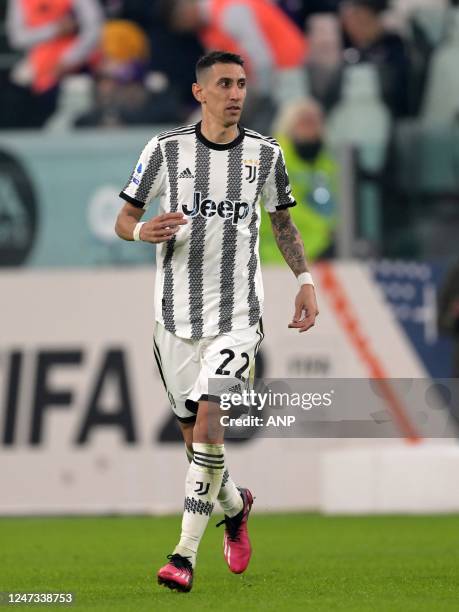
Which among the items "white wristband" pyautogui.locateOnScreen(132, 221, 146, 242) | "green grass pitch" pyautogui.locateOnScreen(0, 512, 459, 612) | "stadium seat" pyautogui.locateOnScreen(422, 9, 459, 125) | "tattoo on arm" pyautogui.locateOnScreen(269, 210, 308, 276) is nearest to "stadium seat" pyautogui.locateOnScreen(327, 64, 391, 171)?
"stadium seat" pyautogui.locateOnScreen(422, 9, 459, 125)

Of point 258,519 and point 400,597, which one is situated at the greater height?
point 400,597

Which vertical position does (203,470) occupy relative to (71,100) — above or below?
below

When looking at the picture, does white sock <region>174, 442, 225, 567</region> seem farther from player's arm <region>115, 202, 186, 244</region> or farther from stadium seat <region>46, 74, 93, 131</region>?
stadium seat <region>46, 74, 93, 131</region>

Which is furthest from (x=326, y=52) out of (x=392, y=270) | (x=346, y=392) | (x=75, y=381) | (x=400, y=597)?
(x=400, y=597)

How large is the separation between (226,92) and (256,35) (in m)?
7.04

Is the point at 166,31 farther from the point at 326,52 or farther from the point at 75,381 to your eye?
the point at 75,381

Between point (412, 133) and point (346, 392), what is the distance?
5745 millimetres

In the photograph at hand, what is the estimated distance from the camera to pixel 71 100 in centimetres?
1322

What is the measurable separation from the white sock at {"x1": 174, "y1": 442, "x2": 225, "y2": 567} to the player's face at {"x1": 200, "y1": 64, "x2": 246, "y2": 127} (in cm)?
135

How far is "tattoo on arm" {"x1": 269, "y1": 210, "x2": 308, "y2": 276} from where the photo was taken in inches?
265

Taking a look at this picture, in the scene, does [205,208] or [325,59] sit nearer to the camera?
[205,208]

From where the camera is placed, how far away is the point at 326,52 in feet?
42.8

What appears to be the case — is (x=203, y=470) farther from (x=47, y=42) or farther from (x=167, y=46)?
(x=47, y=42)

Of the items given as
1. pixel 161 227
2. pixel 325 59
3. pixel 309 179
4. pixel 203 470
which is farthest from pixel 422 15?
pixel 203 470
